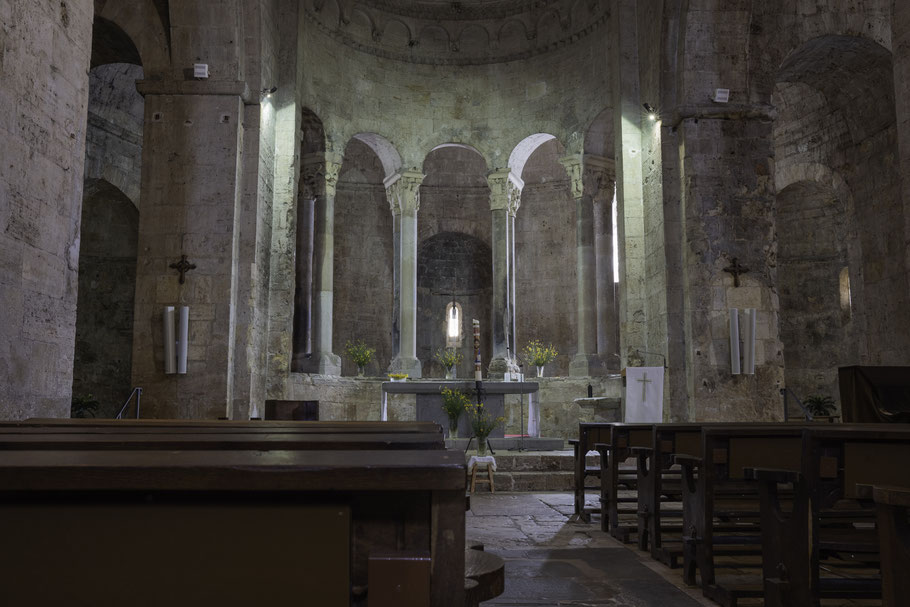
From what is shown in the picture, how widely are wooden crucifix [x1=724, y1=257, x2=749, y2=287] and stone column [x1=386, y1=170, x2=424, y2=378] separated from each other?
275 inches

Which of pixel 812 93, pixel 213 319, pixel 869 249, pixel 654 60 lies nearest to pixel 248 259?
pixel 213 319

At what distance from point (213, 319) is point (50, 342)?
4.59 m

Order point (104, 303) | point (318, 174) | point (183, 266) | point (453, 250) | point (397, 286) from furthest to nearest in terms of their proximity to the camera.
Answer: point (453, 250)
point (397, 286)
point (318, 174)
point (104, 303)
point (183, 266)

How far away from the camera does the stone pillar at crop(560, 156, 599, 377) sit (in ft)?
52.8

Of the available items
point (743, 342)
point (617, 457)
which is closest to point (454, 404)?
point (743, 342)

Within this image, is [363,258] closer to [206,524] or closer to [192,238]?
[192,238]

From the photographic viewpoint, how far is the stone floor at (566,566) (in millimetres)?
4309

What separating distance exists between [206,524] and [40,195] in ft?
15.5

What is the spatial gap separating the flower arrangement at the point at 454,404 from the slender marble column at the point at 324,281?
3484 mm

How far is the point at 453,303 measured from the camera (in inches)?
810

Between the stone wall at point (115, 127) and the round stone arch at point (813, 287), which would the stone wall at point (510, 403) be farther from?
the stone wall at point (115, 127)

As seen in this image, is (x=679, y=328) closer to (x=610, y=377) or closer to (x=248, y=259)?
(x=610, y=377)

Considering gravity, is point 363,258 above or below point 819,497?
above

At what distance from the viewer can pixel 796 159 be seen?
1501cm
